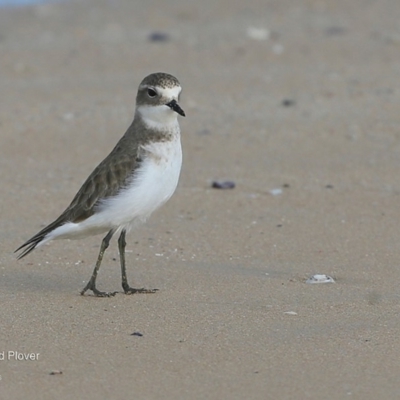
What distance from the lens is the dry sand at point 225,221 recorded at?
492 centimetres

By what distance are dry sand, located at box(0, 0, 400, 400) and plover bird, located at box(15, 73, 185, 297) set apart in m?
0.44

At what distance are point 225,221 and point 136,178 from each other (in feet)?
6.67

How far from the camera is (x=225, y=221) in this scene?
7973mm

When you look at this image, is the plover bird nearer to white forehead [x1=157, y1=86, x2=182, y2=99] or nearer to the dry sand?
white forehead [x1=157, y1=86, x2=182, y2=99]

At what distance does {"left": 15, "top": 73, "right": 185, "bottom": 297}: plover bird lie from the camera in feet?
19.8

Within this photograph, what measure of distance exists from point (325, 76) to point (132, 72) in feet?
9.38

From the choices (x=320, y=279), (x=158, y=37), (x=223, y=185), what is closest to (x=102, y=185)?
(x=320, y=279)

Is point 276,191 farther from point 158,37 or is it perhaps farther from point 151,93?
point 158,37

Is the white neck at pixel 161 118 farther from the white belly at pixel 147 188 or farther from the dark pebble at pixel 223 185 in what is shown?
the dark pebble at pixel 223 185

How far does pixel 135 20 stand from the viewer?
61.4 feet

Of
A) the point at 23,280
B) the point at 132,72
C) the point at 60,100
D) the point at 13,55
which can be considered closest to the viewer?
the point at 23,280

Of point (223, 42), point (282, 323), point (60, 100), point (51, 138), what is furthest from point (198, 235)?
point (223, 42)

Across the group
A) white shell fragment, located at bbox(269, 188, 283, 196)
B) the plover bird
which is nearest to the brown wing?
the plover bird

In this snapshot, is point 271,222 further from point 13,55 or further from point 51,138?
point 13,55
